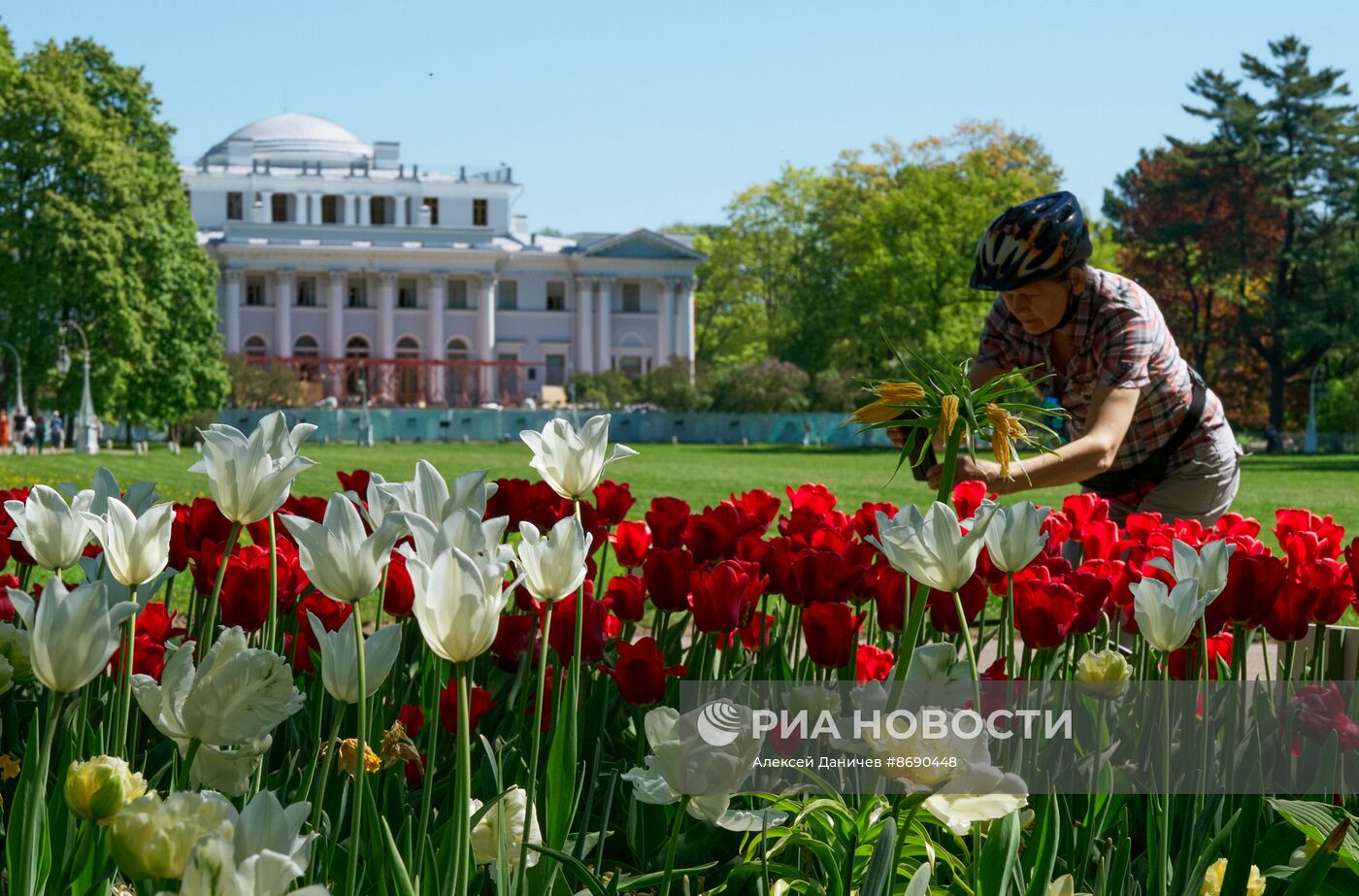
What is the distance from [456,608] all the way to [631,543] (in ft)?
5.79

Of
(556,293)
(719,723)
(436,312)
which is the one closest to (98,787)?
(719,723)

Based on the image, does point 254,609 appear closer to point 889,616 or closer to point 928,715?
point 889,616

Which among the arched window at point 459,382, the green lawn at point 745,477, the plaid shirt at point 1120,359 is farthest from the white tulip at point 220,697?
the arched window at point 459,382

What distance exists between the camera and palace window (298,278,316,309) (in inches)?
2714

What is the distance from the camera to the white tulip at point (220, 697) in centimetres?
136

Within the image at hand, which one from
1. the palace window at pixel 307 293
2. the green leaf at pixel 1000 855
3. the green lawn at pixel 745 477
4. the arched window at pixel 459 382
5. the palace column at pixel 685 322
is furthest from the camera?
the palace window at pixel 307 293

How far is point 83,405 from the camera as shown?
3141 cm

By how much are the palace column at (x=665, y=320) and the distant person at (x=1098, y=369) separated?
64265 mm

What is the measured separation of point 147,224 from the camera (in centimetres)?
3256

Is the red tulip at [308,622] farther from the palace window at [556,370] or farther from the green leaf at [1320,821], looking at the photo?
the palace window at [556,370]

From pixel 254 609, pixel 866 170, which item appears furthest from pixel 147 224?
pixel 254 609

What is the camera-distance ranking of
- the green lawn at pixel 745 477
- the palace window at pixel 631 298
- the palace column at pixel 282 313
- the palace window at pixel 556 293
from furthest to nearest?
the palace window at pixel 556 293 → the palace window at pixel 631 298 → the palace column at pixel 282 313 → the green lawn at pixel 745 477

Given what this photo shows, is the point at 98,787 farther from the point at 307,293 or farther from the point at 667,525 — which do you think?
the point at 307,293

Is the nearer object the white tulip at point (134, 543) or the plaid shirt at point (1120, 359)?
the white tulip at point (134, 543)
